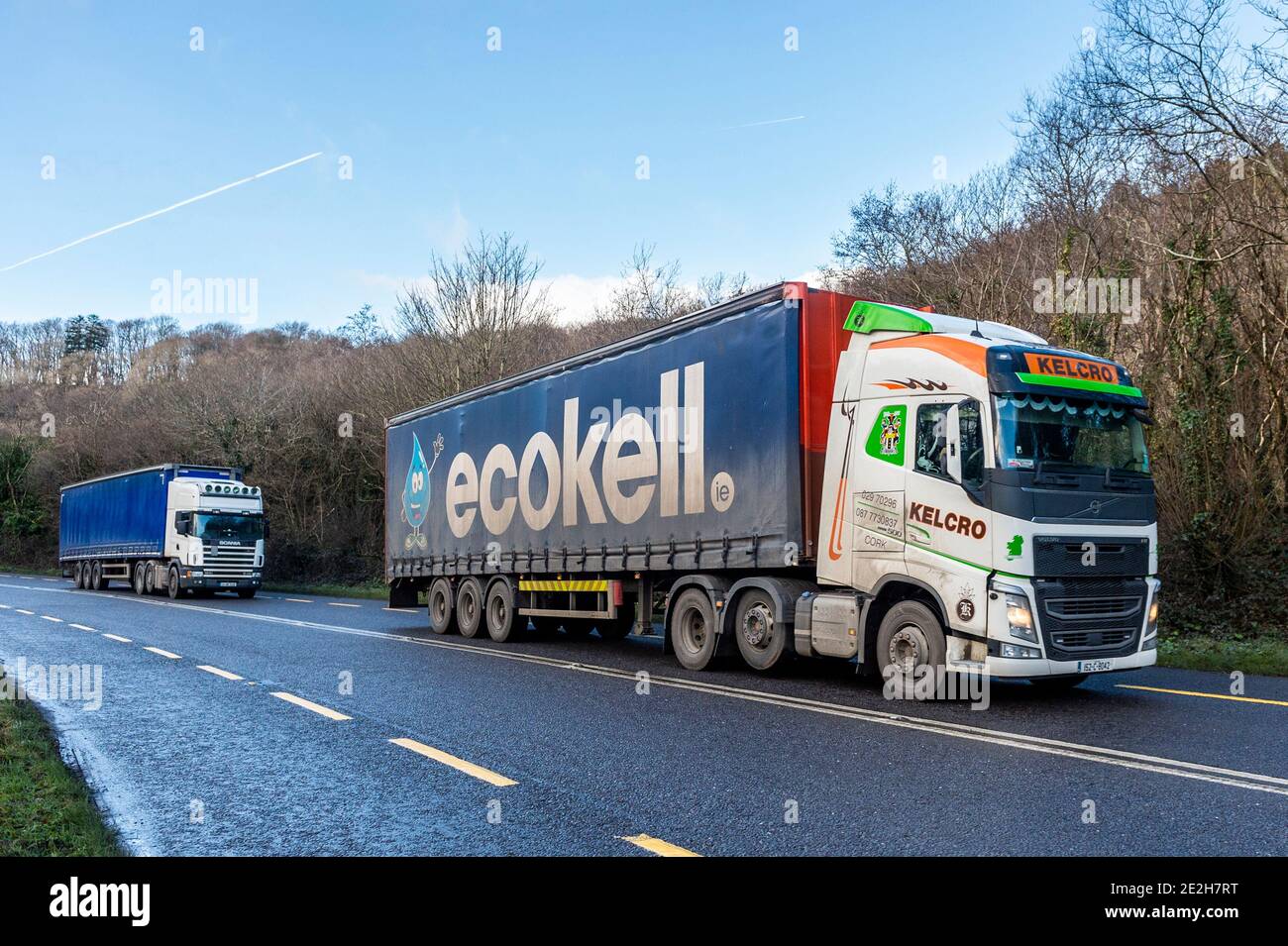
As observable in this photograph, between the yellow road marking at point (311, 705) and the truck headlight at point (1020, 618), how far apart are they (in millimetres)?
→ 5496

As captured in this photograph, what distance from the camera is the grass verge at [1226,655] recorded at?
11.5 meters

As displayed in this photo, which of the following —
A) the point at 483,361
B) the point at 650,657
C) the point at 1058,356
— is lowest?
the point at 650,657

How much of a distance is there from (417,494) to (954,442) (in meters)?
11.7

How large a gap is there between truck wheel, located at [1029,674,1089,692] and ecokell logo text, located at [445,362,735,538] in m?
3.58

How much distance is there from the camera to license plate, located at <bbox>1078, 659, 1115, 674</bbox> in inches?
338

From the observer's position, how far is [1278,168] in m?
16.1

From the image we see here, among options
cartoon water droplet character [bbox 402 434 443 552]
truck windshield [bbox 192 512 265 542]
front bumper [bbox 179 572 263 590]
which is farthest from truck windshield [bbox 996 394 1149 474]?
truck windshield [bbox 192 512 265 542]

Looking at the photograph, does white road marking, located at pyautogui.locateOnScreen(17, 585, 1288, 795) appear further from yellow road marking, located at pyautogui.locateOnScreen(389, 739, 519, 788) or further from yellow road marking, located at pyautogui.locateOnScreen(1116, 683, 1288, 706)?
yellow road marking, located at pyautogui.locateOnScreen(389, 739, 519, 788)

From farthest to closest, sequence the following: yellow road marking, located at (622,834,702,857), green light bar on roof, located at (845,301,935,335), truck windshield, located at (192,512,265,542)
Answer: truck windshield, located at (192,512,265,542) < green light bar on roof, located at (845,301,935,335) < yellow road marking, located at (622,834,702,857)

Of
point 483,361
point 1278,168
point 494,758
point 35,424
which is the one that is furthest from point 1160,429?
point 35,424

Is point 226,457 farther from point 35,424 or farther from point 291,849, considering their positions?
point 291,849

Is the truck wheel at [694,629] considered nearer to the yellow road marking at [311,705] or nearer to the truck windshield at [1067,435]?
the truck windshield at [1067,435]
